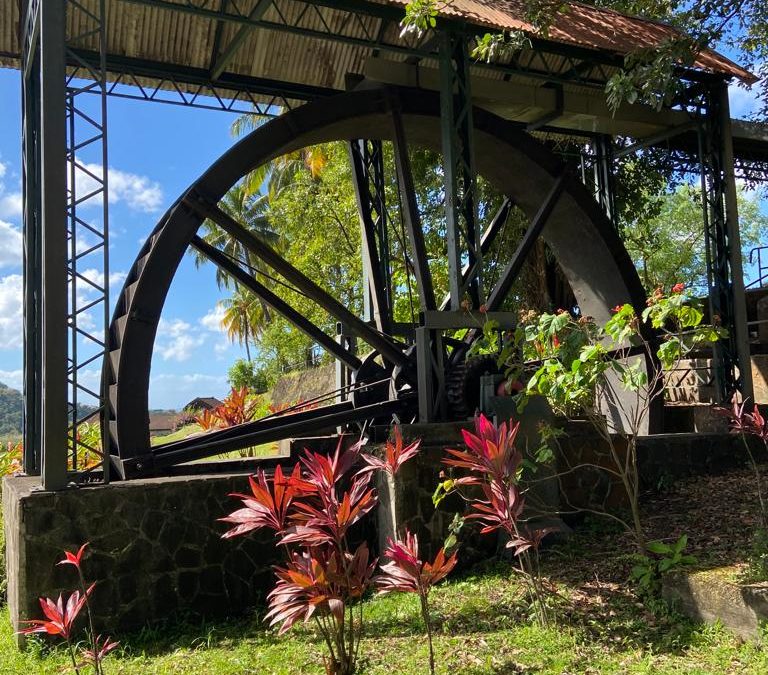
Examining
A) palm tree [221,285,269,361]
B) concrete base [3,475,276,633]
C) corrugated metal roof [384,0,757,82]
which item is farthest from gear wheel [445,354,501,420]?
palm tree [221,285,269,361]

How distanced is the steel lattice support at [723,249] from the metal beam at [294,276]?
424 centimetres

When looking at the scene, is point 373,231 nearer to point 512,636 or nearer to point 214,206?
point 214,206

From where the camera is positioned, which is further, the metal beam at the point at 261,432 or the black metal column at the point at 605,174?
the black metal column at the point at 605,174

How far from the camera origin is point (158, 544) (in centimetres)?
543

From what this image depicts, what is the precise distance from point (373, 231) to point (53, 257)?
4.30m

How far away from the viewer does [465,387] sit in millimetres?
7332

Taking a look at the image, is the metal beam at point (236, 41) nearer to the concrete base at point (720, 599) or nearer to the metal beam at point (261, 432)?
the metal beam at point (261, 432)

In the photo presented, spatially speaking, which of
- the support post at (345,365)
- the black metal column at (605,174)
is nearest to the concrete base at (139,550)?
the support post at (345,365)

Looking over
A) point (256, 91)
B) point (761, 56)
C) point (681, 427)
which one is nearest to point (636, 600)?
point (681, 427)

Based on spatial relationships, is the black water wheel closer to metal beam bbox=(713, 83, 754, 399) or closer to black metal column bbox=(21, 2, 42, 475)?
black metal column bbox=(21, 2, 42, 475)

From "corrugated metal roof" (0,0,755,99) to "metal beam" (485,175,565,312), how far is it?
1631mm

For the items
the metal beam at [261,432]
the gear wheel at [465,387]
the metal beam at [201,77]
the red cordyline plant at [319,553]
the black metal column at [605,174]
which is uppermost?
the metal beam at [201,77]

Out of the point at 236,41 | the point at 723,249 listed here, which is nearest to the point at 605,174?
the point at 723,249

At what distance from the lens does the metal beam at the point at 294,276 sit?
6.81 m
